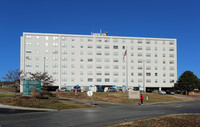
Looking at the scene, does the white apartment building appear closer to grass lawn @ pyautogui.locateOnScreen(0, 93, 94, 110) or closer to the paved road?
grass lawn @ pyautogui.locateOnScreen(0, 93, 94, 110)

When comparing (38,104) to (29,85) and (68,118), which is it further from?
(29,85)

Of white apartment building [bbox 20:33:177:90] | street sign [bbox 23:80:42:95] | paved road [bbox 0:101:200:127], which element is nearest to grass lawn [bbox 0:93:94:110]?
paved road [bbox 0:101:200:127]

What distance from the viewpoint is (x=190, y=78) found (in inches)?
3167

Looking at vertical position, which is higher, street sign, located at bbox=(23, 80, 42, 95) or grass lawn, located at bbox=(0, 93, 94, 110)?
street sign, located at bbox=(23, 80, 42, 95)

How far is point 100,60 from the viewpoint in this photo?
84.9m

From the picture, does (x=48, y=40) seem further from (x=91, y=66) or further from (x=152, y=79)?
(x=152, y=79)

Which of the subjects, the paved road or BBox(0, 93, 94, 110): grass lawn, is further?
BBox(0, 93, 94, 110): grass lawn

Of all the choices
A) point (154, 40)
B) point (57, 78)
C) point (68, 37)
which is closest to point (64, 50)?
point (68, 37)

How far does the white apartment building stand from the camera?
81188 millimetres

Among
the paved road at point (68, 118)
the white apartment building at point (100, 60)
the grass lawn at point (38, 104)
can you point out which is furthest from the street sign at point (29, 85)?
the white apartment building at point (100, 60)

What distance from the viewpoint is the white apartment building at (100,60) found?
81188mm

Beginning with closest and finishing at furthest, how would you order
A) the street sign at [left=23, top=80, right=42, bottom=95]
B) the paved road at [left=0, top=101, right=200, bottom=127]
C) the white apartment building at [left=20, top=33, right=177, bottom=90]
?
the paved road at [left=0, top=101, right=200, bottom=127] < the street sign at [left=23, top=80, right=42, bottom=95] < the white apartment building at [left=20, top=33, right=177, bottom=90]

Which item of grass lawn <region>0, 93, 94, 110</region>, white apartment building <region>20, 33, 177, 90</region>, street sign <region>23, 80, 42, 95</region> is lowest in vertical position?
grass lawn <region>0, 93, 94, 110</region>

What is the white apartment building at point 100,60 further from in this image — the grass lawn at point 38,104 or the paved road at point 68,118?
the paved road at point 68,118
